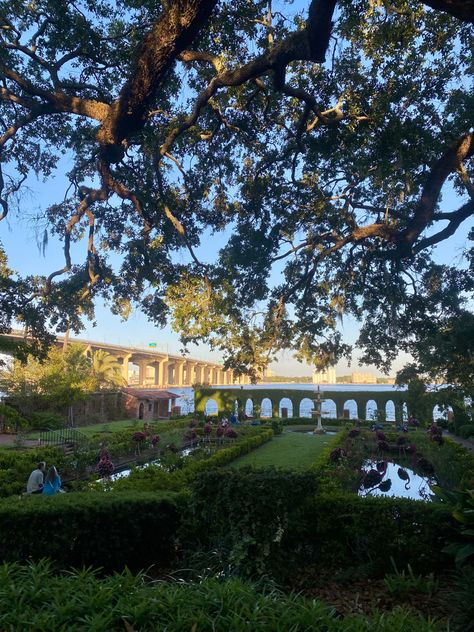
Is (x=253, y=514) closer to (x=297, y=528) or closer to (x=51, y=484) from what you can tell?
(x=297, y=528)

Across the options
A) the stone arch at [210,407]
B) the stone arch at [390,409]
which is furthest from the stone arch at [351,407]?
the stone arch at [210,407]

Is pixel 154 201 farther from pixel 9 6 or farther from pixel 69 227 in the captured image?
pixel 9 6

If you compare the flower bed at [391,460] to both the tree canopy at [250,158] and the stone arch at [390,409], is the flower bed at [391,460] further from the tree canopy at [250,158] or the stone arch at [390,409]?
the stone arch at [390,409]

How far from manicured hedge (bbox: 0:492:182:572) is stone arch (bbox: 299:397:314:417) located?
115ft

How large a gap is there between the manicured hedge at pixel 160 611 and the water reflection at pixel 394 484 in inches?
245

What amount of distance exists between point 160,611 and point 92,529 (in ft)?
10.8

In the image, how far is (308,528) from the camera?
634 centimetres

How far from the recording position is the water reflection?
30.9 feet

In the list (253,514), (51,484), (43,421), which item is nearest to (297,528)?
(253,514)

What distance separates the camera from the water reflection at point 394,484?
30.9 ft

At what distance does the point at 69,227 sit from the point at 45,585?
9.42m

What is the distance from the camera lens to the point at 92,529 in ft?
19.1

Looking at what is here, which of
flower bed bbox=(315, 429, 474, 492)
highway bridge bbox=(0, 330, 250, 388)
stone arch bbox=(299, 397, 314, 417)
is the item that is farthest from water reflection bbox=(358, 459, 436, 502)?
highway bridge bbox=(0, 330, 250, 388)

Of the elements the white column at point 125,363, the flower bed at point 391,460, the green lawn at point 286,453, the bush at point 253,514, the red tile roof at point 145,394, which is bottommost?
the green lawn at point 286,453
